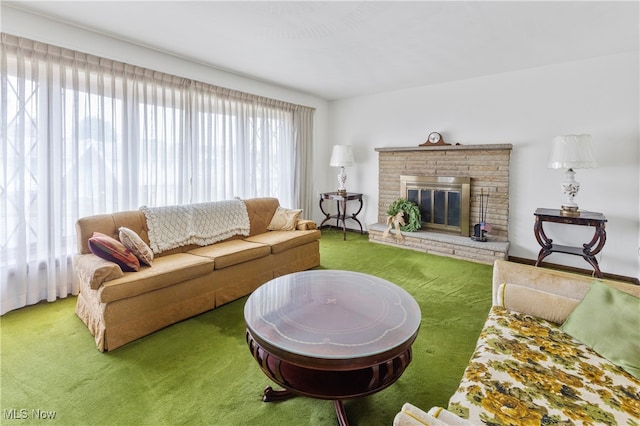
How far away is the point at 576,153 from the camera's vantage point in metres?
3.33

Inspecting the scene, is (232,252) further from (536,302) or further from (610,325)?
(610,325)

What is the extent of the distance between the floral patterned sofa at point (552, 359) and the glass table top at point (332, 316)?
38 cm

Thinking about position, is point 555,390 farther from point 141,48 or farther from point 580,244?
point 141,48

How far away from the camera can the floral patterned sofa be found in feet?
3.51

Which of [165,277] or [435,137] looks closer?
[165,277]

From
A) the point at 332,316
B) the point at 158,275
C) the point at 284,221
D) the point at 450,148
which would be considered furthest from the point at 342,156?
the point at 332,316

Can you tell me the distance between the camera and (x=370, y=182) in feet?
19.0

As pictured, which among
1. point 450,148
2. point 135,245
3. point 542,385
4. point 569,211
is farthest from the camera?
point 450,148

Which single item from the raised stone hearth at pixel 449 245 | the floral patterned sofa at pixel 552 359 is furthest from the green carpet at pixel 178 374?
the raised stone hearth at pixel 449 245

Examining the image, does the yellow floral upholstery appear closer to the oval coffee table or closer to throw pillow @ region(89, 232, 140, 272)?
the oval coffee table

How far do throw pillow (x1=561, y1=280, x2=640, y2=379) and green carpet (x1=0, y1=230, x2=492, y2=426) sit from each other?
71 centimetres

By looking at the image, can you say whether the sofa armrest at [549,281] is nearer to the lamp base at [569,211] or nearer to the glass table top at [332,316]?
the glass table top at [332,316]

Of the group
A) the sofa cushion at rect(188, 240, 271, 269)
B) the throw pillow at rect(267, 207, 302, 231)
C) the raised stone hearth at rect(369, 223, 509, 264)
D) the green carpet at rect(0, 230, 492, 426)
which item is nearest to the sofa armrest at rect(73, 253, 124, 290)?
the green carpet at rect(0, 230, 492, 426)

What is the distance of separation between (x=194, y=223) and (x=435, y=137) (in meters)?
3.75
